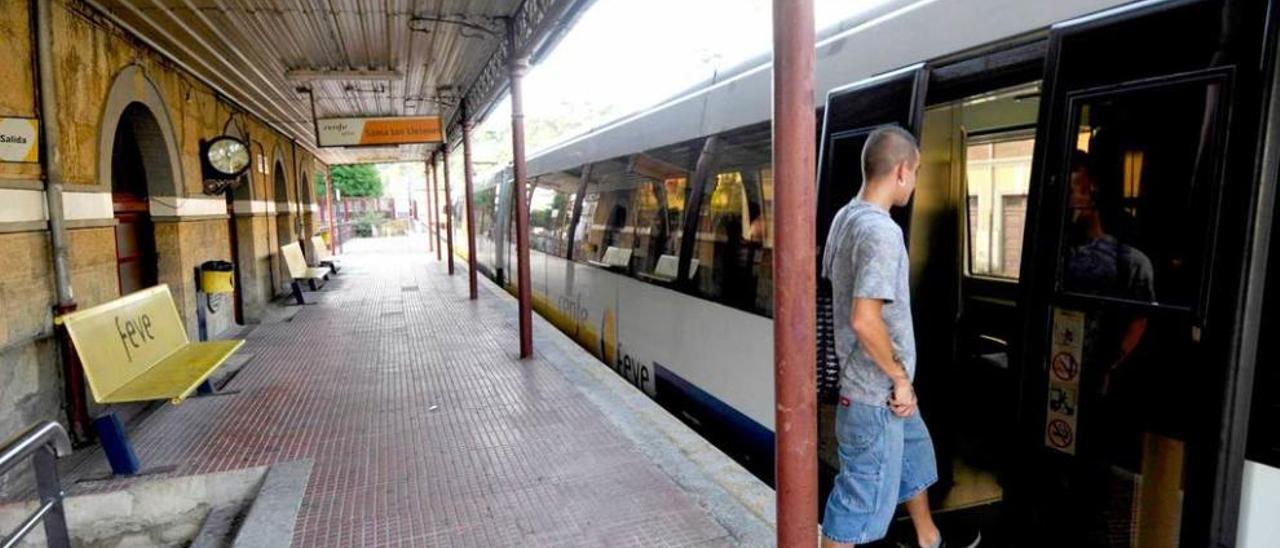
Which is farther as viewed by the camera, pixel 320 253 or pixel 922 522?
pixel 320 253

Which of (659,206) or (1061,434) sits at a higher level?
(659,206)

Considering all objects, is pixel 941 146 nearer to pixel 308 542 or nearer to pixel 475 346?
pixel 308 542

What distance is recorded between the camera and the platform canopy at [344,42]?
624 centimetres

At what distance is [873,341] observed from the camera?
91.2 inches

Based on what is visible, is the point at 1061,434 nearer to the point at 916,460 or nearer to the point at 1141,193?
the point at 916,460

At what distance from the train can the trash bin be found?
22.4ft

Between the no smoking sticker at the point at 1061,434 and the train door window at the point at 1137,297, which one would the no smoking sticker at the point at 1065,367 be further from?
the no smoking sticker at the point at 1061,434

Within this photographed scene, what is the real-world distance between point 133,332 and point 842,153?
490cm

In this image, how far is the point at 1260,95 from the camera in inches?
70.9

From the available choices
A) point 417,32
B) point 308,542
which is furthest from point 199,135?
point 308,542

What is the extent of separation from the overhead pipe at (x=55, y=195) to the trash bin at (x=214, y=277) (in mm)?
3308

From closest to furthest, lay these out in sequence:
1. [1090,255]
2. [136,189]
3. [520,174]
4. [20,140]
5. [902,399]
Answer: [1090,255] → [902,399] → [20,140] → [520,174] → [136,189]

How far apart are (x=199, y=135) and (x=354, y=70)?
6.84 feet

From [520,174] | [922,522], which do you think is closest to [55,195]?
[520,174]
